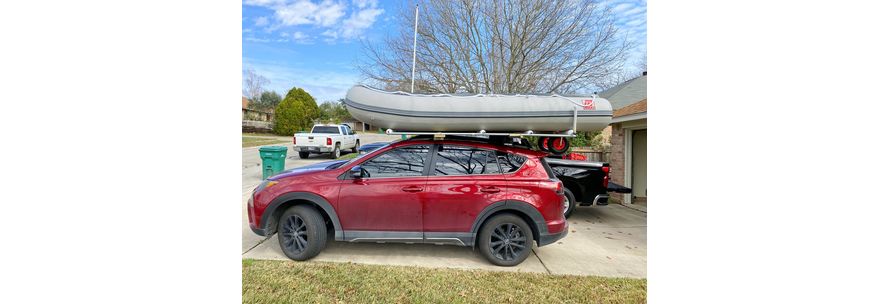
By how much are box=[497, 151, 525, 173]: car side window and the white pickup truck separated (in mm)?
10799

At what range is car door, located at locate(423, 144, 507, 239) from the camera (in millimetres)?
3273

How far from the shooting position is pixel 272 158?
26.8 feet

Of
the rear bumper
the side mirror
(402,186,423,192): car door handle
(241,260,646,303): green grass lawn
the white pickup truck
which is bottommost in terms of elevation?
(241,260,646,303): green grass lawn

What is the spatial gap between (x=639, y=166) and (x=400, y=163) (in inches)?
276

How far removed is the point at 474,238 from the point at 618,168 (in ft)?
18.0

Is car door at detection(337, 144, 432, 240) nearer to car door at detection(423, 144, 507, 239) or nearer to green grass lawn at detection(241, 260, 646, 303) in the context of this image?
car door at detection(423, 144, 507, 239)

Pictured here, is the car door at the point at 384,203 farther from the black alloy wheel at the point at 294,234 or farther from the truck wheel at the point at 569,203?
the truck wheel at the point at 569,203

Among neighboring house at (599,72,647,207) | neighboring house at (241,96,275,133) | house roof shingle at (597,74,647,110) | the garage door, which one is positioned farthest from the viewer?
neighboring house at (241,96,275,133)

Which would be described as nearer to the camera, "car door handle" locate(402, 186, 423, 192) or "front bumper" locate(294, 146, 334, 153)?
"car door handle" locate(402, 186, 423, 192)

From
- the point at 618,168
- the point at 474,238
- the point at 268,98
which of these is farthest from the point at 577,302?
the point at 268,98

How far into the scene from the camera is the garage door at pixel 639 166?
7.78 m

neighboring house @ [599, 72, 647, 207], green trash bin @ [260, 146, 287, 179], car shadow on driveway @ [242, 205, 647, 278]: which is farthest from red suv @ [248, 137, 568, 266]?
green trash bin @ [260, 146, 287, 179]

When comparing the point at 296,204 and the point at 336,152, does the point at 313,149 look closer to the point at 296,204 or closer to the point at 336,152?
the point at 336,152

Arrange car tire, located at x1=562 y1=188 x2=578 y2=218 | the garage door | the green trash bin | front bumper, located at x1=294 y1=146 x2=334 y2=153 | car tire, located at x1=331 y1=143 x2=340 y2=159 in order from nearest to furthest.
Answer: car tire, located at x1=562 y1=188 x2=578 y2=218
the garage door
the green trash bin
front bumper, located at x1=294 y1=146 x2=334 y2=153
car tire, located at x1=331 y1=143 x2=340 y2=159
